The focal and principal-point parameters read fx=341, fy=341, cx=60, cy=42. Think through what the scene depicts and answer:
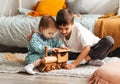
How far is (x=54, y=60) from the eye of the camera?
7.41 ft

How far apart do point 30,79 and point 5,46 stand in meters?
1.03

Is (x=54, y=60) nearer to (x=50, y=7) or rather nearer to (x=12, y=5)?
(x=50, y=7)

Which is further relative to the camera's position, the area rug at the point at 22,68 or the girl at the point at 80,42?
the girl at the point at 80,42

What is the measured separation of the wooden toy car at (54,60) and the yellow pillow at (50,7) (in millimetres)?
913

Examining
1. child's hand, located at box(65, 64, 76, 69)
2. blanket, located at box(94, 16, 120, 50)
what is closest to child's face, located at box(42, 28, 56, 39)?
child's hand, located at box(65, 64, 76, 69)

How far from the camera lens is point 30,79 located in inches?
82.2

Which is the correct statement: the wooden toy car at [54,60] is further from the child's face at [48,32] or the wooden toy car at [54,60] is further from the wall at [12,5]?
the wall at [12,5]

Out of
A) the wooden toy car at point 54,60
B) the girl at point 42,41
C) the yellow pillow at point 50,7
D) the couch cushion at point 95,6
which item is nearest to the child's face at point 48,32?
the girl at point 42,41

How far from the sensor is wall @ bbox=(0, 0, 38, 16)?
335 centimetres

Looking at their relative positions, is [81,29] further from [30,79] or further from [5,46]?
[5,46]

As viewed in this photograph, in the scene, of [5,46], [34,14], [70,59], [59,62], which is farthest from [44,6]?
[59,62]

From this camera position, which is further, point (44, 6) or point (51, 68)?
point (44, 6)

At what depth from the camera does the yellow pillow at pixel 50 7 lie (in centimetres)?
315

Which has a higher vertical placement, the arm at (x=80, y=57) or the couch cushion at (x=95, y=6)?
the couch cushion at (x=95, y=6)
